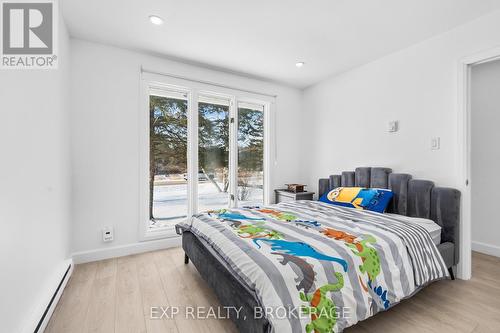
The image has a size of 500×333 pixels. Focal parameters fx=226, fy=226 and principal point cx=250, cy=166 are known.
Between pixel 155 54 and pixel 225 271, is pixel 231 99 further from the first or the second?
pixel 225 271

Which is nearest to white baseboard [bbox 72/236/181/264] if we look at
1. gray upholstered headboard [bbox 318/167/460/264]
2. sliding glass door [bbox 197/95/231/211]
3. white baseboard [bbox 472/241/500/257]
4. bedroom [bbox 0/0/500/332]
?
bedroom [bbox 0/0/500/332]

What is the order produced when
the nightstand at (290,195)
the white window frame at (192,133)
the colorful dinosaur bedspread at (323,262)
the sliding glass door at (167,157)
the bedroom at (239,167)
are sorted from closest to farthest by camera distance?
the colorful dinosaur bedspread at (323,262), the bedroom at (239,167), the white window frame at (192,133), the sliding glass door at (167,157), the nightstand at (290,195)

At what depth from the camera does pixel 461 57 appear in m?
2.26

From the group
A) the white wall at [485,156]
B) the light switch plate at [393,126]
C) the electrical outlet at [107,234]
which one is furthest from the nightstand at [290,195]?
the electrical outlet at [107,234]

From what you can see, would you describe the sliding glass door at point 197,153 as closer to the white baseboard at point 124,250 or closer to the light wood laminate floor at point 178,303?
the white baseboard at point 124,250

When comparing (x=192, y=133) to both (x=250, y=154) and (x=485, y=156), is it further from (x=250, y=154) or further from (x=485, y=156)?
(x=485, y=156)

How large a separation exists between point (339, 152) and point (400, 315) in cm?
233

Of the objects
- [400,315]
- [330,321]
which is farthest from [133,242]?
[400,315]

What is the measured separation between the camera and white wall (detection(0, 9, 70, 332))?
4.15 ft

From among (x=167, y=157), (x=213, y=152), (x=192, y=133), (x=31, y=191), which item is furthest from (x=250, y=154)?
(x=31, y=191)

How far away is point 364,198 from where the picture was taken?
8.67 ft

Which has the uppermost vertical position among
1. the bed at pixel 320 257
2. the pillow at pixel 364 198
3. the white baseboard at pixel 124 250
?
the pillow at pixel 364 198

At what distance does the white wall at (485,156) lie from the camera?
2.80 metres

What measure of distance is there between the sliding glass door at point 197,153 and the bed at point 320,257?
0.90m
